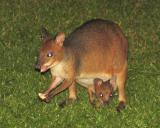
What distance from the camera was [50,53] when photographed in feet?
28.6

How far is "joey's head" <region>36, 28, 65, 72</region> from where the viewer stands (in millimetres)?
8656

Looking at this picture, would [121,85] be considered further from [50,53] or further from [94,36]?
[50,53]

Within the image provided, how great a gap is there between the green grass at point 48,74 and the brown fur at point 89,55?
41 centimetres

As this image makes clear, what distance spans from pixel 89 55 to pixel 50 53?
76 cm

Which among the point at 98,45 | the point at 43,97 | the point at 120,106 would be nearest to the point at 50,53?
the point at 43,97

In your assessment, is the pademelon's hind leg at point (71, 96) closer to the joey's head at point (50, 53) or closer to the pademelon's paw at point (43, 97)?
the pademelon's paw at point (43, 97)

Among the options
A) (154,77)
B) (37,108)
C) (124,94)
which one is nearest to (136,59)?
(154,77)

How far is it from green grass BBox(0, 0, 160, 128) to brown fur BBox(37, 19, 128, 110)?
0.41 meters

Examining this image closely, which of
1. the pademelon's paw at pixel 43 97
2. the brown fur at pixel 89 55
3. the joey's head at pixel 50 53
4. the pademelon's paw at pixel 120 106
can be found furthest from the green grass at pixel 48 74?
the joey's head at pixel 50 53

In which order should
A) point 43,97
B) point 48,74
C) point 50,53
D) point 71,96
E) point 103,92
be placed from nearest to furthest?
point 50,53 → point 43,97 → point 103,92 → point 71,96 → point 48,74

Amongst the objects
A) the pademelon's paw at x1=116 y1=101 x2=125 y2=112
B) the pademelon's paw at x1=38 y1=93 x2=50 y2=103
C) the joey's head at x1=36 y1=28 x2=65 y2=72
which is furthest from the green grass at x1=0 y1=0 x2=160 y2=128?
the joey's head at x1=36 y1=28 x2=65 y2=72

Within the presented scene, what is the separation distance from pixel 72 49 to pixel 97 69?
0.51 meters

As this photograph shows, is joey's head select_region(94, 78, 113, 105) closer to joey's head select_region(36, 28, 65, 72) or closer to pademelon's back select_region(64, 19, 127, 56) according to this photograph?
pademelon's back select_region(64, 19, 127, 56)

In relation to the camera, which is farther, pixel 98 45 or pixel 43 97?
pixel 98 45
